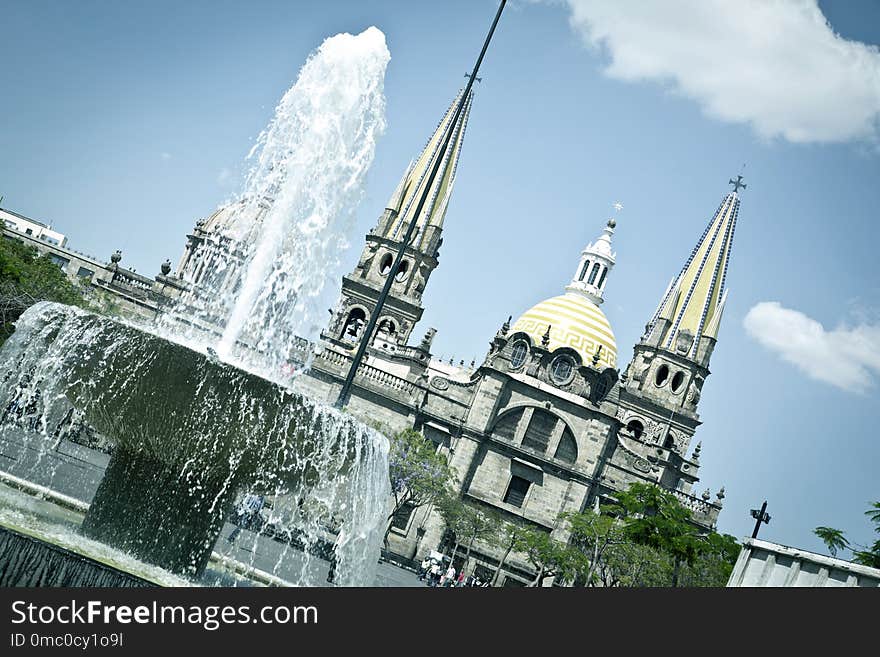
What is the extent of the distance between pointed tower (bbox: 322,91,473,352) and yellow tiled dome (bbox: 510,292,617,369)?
606 centimetres

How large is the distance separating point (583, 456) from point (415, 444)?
27.3 feet

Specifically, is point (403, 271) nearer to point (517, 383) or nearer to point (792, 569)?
point (517, 383)

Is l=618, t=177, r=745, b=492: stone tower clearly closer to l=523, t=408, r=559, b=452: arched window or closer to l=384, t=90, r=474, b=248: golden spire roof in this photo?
l=523, t=408, r=559, b=452: arched window

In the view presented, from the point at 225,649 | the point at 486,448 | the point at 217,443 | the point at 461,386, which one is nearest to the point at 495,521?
the point at 486,448

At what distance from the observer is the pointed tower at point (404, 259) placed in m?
44.2

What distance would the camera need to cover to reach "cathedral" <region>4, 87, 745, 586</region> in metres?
39.7

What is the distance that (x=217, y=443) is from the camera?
965cm

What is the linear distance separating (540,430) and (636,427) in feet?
27.1

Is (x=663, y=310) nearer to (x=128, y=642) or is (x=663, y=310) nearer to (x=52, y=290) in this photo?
(x=52, y=290)

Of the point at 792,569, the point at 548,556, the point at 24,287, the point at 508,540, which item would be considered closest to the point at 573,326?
the point at 508,540

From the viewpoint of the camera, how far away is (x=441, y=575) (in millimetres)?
34781

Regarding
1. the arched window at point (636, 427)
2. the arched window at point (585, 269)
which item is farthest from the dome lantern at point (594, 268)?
the arched window at point (636, 427)

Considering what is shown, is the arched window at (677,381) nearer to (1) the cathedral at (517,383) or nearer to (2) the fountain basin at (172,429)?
(1) the cathedral at (517,383)

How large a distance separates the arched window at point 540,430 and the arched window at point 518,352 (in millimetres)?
2695
